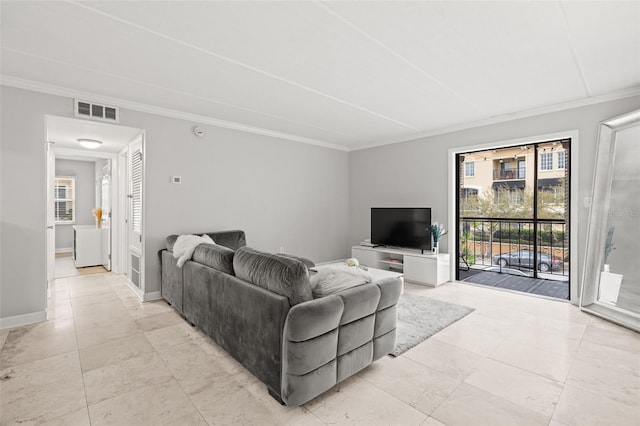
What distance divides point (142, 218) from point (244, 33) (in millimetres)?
2772

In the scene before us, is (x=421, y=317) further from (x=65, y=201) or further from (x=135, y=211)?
(x=65, y=201)

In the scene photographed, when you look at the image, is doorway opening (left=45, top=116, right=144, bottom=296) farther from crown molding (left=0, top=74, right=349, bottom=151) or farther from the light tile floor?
the light tile floor

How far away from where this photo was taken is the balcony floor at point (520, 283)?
4.30 meters

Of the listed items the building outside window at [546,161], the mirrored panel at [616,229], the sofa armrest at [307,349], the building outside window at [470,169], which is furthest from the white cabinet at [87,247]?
the building outside window at [546,161]

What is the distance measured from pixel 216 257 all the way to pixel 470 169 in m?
4.91

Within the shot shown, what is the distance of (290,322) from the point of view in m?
1.73

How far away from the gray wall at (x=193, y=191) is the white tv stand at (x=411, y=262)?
1063 millimetres

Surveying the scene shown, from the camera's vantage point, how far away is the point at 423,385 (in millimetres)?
2100

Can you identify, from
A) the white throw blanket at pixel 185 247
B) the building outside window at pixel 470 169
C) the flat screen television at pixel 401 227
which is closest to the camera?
the white throw blanket at pixel 185 247

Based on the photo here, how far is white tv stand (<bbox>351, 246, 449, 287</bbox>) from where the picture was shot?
4617 mm

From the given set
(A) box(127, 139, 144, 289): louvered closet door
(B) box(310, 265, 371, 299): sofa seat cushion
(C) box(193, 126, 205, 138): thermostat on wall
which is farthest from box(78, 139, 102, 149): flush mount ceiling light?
(B) box(310, 265, 371, 299): sofa seat cushion

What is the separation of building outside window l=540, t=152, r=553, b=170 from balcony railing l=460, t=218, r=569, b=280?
0.85 metres

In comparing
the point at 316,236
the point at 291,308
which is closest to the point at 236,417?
the point at 291,308

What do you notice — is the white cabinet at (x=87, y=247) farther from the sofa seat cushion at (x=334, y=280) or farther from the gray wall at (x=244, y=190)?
the sofa seat cushion at (x=334, y=280)
